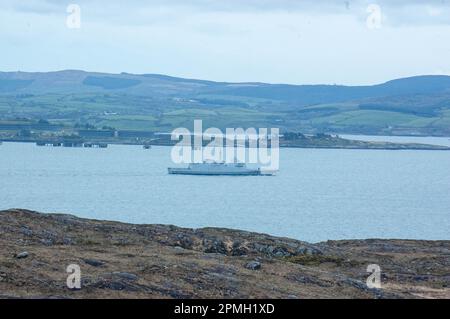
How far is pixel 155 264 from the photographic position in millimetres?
19516

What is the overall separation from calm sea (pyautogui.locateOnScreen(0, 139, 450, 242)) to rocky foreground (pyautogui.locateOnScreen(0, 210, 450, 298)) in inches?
1360

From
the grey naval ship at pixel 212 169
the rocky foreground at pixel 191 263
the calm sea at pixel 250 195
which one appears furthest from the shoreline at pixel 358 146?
the rocky foreground at pixel 191 263

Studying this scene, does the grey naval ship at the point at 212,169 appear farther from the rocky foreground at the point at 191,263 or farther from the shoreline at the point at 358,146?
the rocky foreground at the point at 191,263

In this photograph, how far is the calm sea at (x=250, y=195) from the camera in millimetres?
70000

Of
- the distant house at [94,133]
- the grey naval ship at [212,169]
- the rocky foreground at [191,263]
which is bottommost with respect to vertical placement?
the grey naval ship at [212,169]

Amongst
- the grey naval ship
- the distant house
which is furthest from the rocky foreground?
the distant house

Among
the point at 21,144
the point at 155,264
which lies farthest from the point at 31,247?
the point at 21,144

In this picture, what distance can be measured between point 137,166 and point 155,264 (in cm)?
11324

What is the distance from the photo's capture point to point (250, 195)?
94688mm

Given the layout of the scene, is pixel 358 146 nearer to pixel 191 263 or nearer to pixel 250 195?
pixel 250 195

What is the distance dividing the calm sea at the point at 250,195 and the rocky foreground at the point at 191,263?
113 feet

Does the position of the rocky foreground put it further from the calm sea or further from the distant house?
the distant house

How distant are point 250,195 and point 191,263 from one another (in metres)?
74.8

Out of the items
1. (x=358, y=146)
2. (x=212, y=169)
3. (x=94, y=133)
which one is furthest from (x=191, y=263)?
(x=94, y=133)
